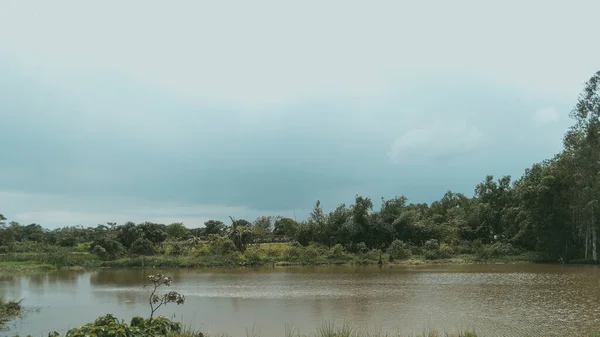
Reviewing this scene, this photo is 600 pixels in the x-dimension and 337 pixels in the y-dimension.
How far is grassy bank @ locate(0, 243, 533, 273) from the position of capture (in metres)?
38.7

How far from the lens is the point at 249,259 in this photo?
40000mm

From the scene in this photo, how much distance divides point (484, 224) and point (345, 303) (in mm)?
33588

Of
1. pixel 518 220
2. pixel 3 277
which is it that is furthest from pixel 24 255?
pixel 518 220

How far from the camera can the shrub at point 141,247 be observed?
41.6 m

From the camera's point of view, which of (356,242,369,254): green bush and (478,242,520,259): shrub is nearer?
(478,242,520,259): shrub

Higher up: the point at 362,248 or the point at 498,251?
the point at 362,248

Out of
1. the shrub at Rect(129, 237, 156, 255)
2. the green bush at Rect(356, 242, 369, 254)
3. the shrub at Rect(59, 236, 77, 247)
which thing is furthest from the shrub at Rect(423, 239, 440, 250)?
the shrub at Rect(59, 236, 77, 247)

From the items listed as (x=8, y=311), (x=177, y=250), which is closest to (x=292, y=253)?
(x=177, y=250)

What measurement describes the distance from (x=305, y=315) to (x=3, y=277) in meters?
27.7

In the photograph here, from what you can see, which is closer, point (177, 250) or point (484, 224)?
point (177, 250)

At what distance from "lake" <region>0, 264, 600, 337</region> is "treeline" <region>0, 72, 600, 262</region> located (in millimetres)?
12611

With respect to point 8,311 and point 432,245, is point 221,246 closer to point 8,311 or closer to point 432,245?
point 432,245

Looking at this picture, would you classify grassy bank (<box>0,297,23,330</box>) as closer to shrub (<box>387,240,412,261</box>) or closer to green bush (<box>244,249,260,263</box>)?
green bush (<box>244,249,260,263</box>)

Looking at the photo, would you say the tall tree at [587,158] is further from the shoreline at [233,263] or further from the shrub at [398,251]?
the shrub at [398,251]
